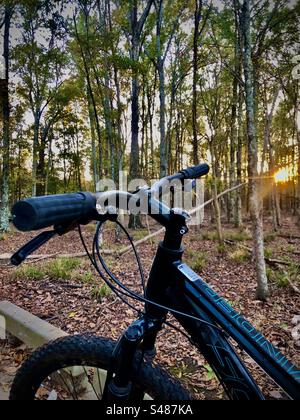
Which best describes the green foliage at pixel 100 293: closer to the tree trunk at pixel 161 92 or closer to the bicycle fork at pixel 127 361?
the bicycle fork at pixel 127 361

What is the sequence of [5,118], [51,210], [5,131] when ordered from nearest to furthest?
[51,210]
[5,131]
[5,118]

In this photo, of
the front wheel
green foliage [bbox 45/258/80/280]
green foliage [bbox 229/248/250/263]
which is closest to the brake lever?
the front wheel

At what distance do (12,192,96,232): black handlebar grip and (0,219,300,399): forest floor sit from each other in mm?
2652

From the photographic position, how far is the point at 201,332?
4.30ft

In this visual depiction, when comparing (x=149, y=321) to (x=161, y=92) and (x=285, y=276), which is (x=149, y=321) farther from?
(x=161, y=92)

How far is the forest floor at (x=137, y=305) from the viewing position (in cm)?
310

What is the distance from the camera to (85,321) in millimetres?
4031

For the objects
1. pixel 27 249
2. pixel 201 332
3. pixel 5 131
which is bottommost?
pixel 201 332

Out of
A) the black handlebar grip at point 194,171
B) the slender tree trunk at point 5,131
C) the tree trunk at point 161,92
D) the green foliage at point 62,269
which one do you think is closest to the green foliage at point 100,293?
the green foliage at point 62,269

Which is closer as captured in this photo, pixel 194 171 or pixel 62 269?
pixel 194 171

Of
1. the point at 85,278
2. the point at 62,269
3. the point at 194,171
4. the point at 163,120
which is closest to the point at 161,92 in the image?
the point at 163,120

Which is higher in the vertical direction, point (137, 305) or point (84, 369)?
point (84, 369)

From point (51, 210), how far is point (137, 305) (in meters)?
4.10
